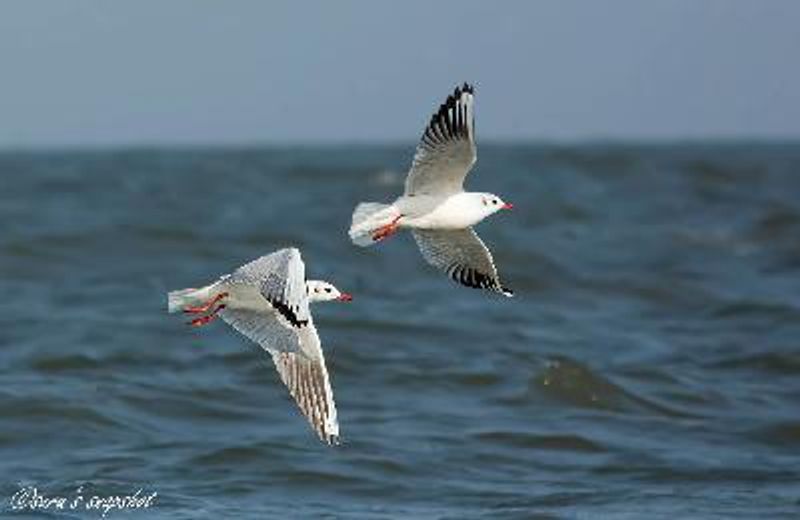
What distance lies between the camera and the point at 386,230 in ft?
32.9

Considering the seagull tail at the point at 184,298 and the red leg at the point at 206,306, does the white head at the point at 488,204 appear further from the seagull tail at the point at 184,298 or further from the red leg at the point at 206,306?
the seagull tail at the point at 184,298

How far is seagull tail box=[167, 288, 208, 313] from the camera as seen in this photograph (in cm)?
980

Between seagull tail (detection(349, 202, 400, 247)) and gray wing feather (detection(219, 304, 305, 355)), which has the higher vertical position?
seagull tail (detection(349, 202, 400, 247))

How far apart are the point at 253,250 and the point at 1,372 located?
420 inches

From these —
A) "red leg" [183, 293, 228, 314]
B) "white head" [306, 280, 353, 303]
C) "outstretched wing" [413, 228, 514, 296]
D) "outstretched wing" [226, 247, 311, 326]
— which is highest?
"outstretched wing" [413, 228, 514, 296]

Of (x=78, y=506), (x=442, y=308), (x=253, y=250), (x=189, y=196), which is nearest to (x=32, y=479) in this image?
(x=78, y=506)

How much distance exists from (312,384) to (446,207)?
1132 mm

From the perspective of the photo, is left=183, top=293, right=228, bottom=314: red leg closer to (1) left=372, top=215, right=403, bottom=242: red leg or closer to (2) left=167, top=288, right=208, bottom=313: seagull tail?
(2) left=167, top=288, right=208, bottom=313: seagull tail

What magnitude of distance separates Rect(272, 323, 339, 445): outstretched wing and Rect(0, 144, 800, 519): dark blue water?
1363 mm

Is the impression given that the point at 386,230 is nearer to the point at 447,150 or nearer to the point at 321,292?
the point at 447,150

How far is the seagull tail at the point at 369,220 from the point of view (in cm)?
999

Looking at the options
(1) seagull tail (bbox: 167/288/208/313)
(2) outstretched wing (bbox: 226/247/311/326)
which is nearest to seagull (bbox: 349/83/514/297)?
(2) outstretched wing (bbox: 226/247/311/326)

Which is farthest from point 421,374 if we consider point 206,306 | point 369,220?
point 206,306

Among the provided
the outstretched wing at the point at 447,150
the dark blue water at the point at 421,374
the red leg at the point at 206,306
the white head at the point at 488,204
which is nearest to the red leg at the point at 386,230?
the outstretched wing at the point at 447,150
